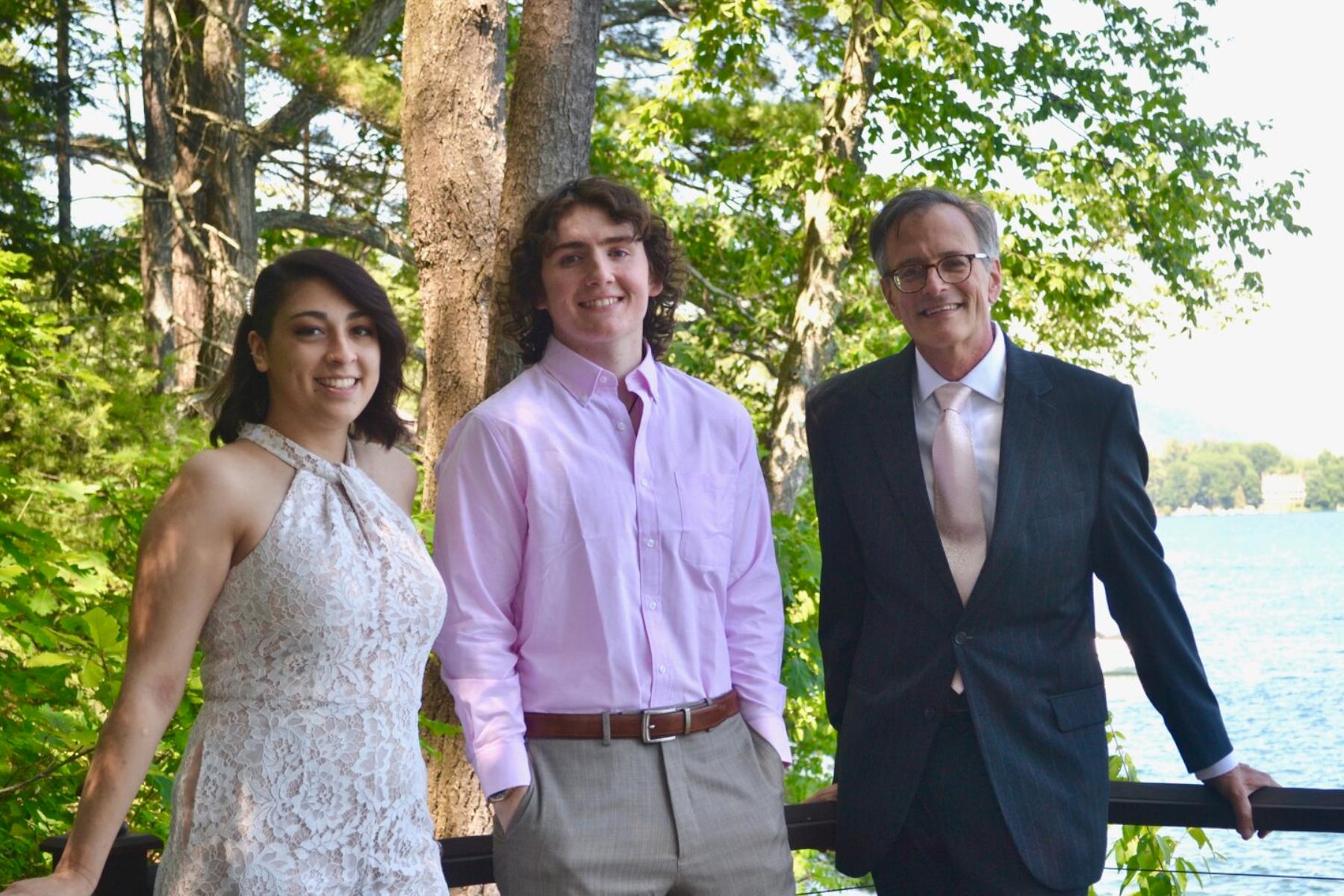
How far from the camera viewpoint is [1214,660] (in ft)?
157

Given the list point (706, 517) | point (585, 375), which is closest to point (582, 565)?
point (706, 517)

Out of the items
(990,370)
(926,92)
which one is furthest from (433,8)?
(926,92)

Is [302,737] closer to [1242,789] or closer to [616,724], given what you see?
[616,724]

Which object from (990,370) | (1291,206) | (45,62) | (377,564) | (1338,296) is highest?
(1338,296)

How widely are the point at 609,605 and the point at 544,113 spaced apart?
6.17ft

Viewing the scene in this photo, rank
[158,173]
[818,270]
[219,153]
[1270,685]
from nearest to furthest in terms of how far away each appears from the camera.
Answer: [818,270] < [219,153] < [158,173] < [1270,685]

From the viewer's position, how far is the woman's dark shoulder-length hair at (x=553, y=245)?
2.43 metres

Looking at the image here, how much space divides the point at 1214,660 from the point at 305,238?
42.1m

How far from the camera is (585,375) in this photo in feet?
7.82

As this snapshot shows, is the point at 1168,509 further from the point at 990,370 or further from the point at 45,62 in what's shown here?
the point at 990,370

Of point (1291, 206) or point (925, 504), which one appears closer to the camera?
point (925, 504)

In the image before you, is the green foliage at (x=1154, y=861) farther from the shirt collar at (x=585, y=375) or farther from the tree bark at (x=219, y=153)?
the tree bark at (x=219, y=153)

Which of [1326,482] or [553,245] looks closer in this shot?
[553,245]

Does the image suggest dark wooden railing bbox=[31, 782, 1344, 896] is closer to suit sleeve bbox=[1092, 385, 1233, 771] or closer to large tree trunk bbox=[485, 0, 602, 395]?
suit sleeve bbox=[1092, 385, 1233, 771]
